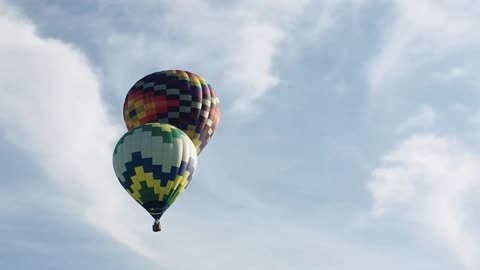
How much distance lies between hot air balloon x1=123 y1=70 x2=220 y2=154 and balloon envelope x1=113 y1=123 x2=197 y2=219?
16.1 feet

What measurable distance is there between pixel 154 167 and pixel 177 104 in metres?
7.36

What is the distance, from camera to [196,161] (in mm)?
48312

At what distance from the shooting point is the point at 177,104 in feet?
171

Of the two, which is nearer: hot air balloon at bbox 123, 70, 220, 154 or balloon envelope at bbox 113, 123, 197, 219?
balloon envelope at bbox 113, 123, 197, 219

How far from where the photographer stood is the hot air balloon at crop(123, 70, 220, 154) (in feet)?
171

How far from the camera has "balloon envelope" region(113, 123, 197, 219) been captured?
46.2 metres

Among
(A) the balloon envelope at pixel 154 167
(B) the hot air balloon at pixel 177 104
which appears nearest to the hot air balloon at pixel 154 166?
(A) the balloon envelope at pixel 154 167

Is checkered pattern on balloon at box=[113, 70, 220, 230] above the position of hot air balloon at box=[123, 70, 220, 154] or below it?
below

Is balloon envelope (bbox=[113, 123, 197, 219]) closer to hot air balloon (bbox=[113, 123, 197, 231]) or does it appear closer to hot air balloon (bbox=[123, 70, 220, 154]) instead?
hot air balloon (bbox=[113, 123, 197, 231])

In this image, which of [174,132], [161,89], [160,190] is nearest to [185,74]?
[161,89]

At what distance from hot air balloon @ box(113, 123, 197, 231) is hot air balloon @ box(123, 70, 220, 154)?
4829mm

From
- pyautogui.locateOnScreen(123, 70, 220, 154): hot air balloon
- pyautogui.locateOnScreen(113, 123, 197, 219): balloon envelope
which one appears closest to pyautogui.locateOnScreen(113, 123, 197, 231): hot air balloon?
pyautogui.locateOnScreen(113, 123, 197, 219): balloon envelope

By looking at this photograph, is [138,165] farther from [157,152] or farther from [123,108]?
[123,108]

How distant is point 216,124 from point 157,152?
9008 mm
